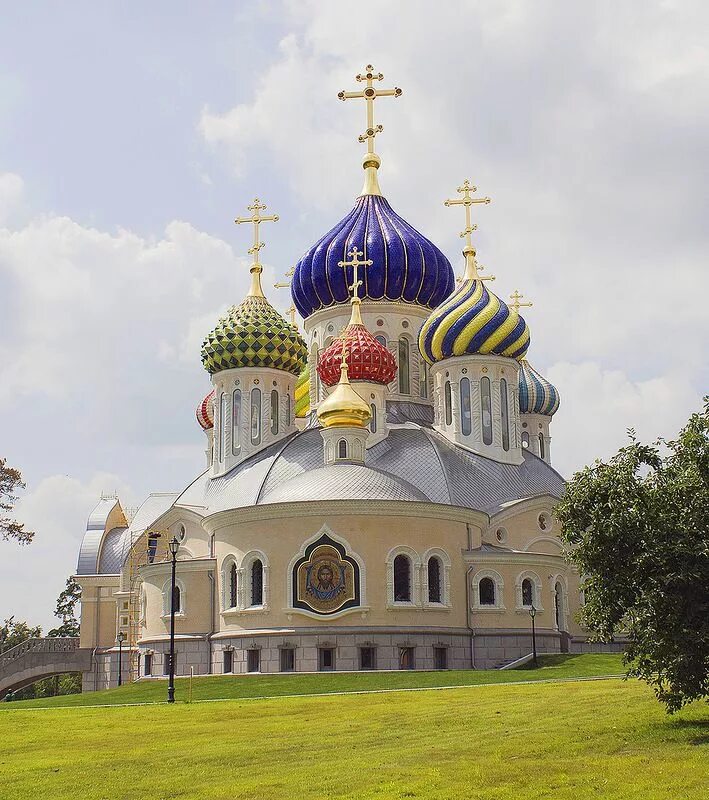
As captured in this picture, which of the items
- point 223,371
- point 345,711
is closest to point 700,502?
point 345,711

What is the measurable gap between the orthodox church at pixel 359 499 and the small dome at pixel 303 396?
12 centimetres

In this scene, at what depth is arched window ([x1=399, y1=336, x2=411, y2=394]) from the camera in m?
47.4

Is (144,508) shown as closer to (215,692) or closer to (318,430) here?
(318,430)

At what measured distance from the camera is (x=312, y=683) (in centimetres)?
3059

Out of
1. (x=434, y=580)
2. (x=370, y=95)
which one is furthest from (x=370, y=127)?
(x=434, y=580)

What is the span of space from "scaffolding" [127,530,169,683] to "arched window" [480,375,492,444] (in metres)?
12.9

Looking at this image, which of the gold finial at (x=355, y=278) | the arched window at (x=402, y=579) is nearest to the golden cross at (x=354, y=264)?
the gold finial at (x=355, y=278)

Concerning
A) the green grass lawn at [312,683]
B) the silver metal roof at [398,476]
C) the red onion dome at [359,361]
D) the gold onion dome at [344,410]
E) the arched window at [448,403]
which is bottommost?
the green grass lawn at [312,683]

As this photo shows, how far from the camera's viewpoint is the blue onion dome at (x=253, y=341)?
1746 inches

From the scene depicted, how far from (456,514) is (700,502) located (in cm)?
2218

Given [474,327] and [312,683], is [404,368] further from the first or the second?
[312,683]

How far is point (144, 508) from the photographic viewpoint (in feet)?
180

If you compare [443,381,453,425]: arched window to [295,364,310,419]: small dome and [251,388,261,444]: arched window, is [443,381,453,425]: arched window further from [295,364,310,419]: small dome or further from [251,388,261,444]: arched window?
[295,364,310,419]: small dome

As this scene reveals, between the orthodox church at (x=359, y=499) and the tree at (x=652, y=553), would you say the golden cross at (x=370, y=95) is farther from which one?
the tree at (x=652, y=553)
